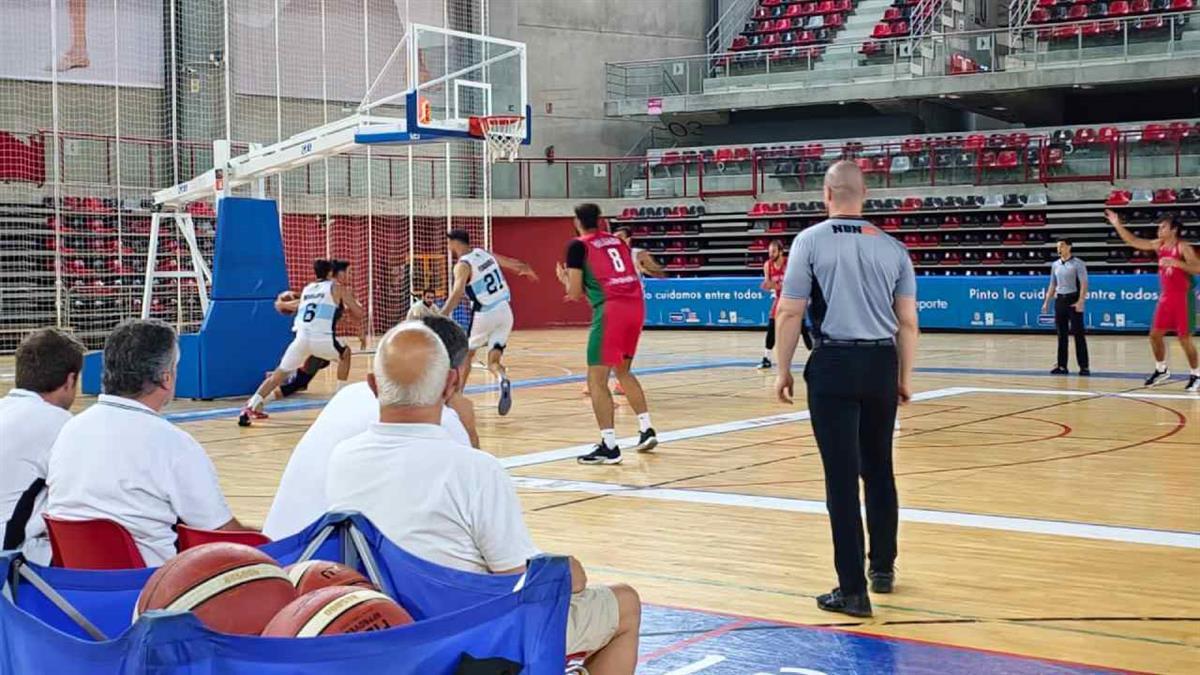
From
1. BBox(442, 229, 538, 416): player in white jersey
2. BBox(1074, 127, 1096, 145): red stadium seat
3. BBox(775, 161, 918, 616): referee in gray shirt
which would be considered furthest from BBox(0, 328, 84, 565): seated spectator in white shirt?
BBox(1074, 127, 1096, 145): red stadium seat

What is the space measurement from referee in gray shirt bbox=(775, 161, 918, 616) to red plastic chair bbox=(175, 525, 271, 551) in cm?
282

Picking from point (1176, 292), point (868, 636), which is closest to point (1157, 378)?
point (1176, 292)

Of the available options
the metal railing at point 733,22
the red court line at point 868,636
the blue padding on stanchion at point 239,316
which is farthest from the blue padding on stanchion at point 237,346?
the metal railing at point 733,22

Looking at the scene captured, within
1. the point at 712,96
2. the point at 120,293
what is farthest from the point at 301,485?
the point at 712,96

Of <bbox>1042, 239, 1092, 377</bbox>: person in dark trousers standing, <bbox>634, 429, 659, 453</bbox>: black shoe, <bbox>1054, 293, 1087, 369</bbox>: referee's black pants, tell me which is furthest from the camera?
<bbox>1042, 239, 1092, 377</bbox>: person in dark trousers standing

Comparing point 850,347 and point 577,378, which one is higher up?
point 850,347

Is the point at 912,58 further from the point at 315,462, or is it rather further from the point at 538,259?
the point at 315,462

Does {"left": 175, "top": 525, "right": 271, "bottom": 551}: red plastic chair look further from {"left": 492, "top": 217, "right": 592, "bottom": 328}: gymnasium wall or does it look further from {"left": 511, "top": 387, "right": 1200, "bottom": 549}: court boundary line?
{"left": 492, "top": 217, "right": 592, "bottom": 328}: gymnasium wall

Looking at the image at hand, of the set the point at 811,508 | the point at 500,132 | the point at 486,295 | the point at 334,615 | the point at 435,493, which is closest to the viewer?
the point at 334,615

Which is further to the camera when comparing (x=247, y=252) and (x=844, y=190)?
(x=247, y=252)

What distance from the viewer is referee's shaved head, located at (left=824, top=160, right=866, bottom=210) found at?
6.08 m

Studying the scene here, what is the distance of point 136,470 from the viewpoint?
4.11m

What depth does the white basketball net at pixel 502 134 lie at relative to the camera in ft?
61.7

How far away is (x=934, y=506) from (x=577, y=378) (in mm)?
11039
